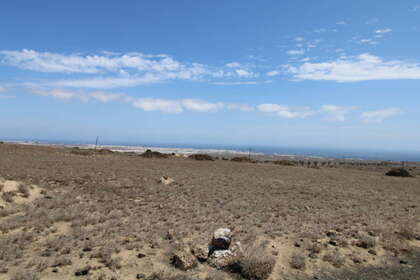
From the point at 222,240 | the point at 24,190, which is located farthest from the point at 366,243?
the point at 24,190

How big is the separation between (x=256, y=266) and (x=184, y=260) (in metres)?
1.77

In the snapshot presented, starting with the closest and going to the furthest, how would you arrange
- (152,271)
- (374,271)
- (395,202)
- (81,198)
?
(152,271), (374,271), (81,198), (395,202)

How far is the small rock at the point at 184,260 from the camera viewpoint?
6.37 metres

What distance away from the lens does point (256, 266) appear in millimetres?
6266

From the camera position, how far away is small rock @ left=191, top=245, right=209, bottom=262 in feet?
22.3

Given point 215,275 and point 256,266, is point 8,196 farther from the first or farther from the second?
point 256,266

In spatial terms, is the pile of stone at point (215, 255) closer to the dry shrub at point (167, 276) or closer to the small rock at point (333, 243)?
the dry shrub at point (167, 276)

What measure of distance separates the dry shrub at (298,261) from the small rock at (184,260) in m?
2.72

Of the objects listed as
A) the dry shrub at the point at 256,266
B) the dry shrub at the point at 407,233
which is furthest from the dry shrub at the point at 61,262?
the dry shrub at the point at 407,233

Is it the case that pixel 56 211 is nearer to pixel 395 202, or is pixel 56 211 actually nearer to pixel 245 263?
pixel 245 263

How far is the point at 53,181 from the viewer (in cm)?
1552

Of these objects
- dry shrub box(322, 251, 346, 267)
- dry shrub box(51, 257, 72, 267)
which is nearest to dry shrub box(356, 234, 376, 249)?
dry shrub box(322, 251, 346, 267)

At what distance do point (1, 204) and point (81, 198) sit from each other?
3.09 metres

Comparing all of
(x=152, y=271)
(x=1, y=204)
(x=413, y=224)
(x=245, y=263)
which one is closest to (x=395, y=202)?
(x=413, y=224)
